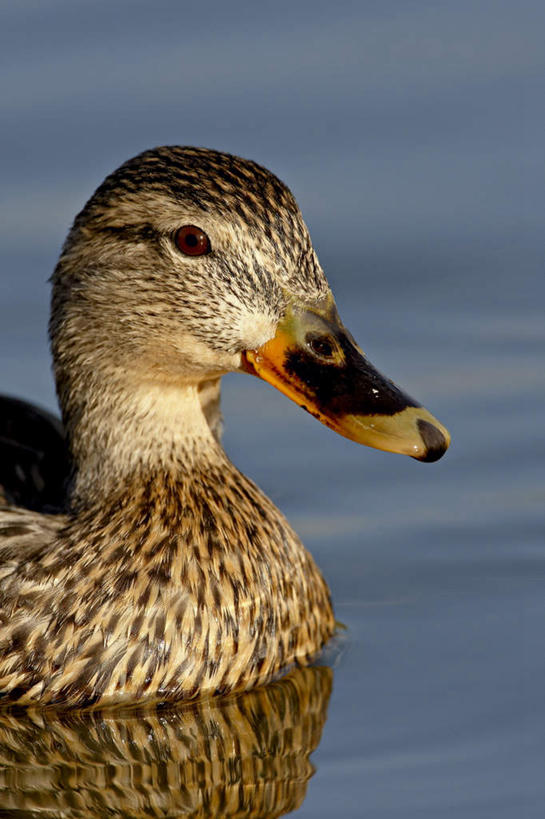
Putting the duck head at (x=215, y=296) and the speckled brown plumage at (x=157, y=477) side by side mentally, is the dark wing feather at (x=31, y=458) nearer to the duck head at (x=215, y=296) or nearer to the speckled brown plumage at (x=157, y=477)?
the speckled brown plumage at (x=157, y=477)

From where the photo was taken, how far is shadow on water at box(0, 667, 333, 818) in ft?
25.6

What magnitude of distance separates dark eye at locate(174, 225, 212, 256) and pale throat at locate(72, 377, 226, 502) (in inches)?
26.4

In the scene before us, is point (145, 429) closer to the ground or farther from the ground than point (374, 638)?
farther from the ground

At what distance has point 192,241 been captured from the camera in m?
8.15

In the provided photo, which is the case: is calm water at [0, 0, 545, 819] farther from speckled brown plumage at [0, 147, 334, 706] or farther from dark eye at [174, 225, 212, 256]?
dark eye at [174, 225, 212, 256]

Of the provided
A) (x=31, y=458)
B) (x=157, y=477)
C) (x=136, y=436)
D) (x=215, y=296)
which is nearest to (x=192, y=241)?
(x=215, y=296)

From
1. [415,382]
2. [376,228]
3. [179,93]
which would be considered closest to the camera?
[415,382]

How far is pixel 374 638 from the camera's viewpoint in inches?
356

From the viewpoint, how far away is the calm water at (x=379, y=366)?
26.2ft

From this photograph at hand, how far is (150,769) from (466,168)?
5.45m

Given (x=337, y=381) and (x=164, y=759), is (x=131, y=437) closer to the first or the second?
(x=337, y=381)

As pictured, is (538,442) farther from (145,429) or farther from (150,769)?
(150,769)

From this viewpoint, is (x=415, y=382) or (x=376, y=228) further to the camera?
(x=376, y=228)

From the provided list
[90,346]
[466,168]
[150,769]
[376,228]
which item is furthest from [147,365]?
[466,168]
